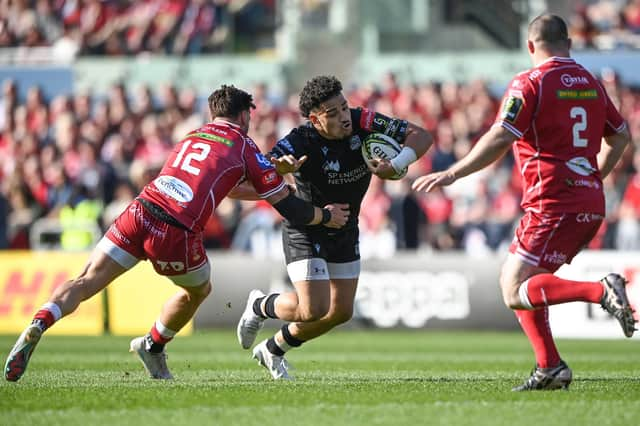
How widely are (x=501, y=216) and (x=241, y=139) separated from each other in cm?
1100

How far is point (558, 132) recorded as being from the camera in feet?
27.5

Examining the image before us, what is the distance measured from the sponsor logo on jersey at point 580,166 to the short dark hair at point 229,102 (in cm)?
259

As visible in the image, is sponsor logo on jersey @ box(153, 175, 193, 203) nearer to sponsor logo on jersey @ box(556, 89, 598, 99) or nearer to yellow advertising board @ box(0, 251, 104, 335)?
sponsor logo on jersey @ box(556, 89, 598, 99)

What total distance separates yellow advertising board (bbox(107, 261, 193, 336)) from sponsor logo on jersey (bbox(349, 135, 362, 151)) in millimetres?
9025

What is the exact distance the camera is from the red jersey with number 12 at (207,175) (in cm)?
916

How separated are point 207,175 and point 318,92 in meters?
1.13

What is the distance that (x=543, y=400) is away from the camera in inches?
310

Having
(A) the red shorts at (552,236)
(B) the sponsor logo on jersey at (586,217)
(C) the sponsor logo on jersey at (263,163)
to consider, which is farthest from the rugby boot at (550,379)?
(C) the sponsor logo on jersey at (263,163)

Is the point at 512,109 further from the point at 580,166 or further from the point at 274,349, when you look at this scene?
the point at 274,349

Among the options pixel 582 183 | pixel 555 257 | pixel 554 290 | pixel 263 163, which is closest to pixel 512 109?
pixel 582 183

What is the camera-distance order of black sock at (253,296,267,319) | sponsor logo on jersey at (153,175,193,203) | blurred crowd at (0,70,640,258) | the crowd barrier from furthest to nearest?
blurred crowd at (0,70,640,258), the crowd barrier, black sock at (253,296,267,319), sponsor logo on jersey at (153,175,193,203)

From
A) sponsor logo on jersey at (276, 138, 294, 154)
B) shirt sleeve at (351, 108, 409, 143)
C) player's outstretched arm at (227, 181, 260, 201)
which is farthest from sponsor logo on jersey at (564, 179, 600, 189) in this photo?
player's outstretched arm at (227, 181, 260, 201)

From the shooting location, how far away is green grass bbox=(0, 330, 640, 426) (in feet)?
23.6

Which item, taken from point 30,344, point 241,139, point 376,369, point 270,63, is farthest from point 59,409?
point 270,63
